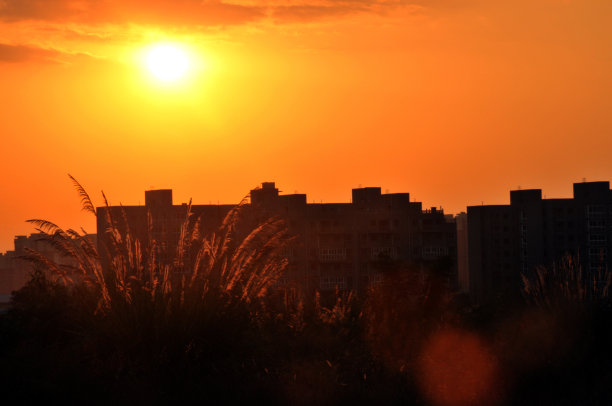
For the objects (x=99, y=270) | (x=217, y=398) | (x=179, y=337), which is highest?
(x=99, y=270)

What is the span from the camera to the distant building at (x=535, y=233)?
96375mm

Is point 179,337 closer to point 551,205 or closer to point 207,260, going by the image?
point 207,260

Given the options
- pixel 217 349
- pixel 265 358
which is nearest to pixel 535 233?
pixel 265 358

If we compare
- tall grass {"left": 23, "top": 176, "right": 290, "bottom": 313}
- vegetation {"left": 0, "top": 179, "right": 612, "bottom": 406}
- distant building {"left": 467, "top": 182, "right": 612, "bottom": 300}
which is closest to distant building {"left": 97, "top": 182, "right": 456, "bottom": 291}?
distant building {"left": 467, "top": 182, "right": 612, "bottom": 300}

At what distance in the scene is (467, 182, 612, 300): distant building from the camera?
316 ft

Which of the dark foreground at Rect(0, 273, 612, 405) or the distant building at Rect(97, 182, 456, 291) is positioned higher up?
the distant building at Rect(97, 182, 456, 291)

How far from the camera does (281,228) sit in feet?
Answer: 51.5

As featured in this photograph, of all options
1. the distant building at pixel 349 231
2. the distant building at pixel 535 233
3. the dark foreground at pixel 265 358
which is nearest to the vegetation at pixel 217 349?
the dark foreground at pixel 265 358

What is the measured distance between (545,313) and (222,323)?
8.79 m

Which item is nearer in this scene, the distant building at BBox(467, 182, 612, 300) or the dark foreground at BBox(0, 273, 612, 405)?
the dark foreground at BBox(0, 273, 612, 405)

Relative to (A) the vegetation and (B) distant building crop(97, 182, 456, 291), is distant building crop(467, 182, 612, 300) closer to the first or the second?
(B) distant building crop(97, 182, 456, 291)

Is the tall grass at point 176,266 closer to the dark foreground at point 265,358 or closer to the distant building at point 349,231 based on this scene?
the dark foreground at point 265,358

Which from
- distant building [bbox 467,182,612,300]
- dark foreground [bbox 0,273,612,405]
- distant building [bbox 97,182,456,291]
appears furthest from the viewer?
distant building [bbox 467,182,612,300]

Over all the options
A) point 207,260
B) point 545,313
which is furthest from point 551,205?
point 207,260
